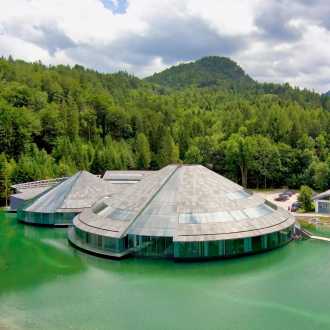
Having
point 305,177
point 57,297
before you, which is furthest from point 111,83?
point 57,297

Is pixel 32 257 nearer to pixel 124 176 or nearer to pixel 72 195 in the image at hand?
pixel 72 195

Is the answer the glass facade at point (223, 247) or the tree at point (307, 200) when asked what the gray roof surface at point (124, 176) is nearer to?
the tree at point (307, 200)

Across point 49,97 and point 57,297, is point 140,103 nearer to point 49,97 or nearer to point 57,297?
point 49,97

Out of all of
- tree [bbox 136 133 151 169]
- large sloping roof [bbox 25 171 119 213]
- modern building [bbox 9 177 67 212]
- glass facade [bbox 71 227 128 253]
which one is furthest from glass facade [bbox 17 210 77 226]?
tree [bbox 136 133 151 169]

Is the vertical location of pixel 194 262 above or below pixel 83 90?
below

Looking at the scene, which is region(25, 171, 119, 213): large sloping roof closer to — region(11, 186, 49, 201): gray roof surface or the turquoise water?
region(11, 186, 49, 201): gray roof surface

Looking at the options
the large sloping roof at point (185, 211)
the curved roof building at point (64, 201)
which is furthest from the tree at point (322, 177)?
the curved roof building at point (64, 201)

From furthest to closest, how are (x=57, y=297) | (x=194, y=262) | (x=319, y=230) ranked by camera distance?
(x=319, y=230), (x=194, y=262), (x=57, y=297)
